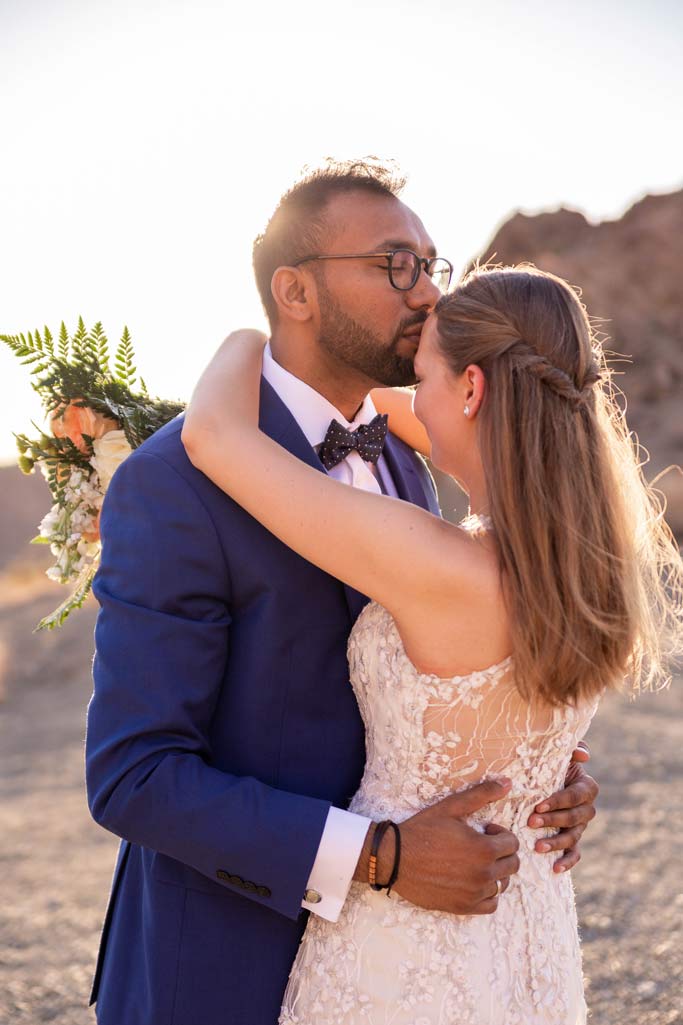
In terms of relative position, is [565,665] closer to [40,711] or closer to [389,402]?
[389,402]

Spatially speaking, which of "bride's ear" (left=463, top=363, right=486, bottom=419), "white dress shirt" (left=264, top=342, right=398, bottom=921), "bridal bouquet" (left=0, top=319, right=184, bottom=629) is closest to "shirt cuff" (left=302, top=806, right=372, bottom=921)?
"white dress shirt" (left=264, top=342, right=398, bottom=921)

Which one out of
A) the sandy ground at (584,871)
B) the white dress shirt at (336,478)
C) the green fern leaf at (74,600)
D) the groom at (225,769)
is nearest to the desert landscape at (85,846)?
the sandy ground at (584,871)

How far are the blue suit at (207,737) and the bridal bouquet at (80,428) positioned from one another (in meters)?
0.48

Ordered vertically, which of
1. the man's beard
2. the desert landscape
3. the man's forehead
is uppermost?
the man's forehead

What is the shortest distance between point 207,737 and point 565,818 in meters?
0.82

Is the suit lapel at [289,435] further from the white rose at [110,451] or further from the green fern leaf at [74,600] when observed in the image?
the green fern leaf at [74,600]

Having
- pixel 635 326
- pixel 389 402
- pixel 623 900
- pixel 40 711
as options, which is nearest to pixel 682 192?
pixel 635 326

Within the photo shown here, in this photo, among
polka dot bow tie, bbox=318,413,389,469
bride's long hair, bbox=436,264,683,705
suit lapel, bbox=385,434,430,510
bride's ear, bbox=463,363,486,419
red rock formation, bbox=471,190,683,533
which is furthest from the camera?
red rock formation, bbox=471,190,683,533

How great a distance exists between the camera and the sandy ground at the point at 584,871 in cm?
504

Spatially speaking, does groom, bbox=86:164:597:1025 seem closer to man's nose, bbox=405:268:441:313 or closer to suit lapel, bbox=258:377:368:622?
suit lapel, bbox=258:377:368:622

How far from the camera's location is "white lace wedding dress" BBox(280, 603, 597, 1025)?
2.04 meters

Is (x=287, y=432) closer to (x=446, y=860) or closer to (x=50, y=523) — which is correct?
(x=50, y=523)

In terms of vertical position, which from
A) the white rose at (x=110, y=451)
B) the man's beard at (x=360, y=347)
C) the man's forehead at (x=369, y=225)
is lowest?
the white rose at (x=110, y=451)

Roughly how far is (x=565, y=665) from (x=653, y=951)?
4049mm
